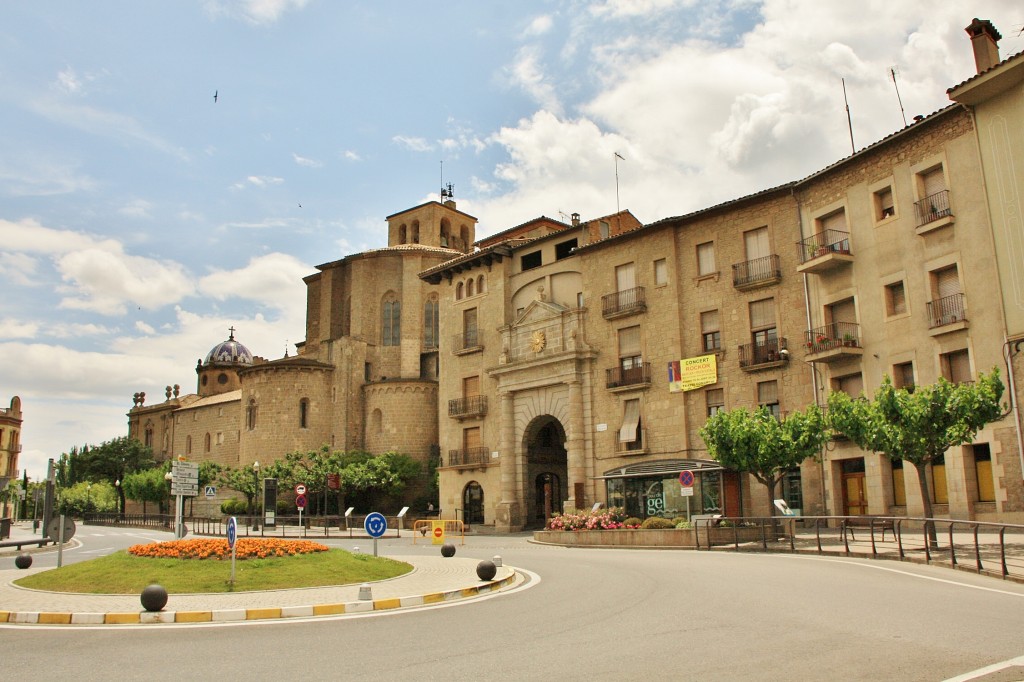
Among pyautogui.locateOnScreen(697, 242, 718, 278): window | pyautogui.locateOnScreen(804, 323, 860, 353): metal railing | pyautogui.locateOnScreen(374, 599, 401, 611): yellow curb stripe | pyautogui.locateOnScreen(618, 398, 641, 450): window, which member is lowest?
pyautogui.locateOnScreen(374, 599, 401, 611): yellow curb stripe

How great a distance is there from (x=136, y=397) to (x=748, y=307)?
7935cm

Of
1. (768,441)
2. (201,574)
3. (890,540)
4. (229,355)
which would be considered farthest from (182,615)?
(229,355)

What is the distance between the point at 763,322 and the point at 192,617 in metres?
27.3

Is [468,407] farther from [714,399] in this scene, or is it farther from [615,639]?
[615,639]

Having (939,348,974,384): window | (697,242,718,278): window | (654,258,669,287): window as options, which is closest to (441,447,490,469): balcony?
(654,258,669,287): window

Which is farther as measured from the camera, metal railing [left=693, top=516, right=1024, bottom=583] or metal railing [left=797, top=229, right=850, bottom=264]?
metal railing [left=797, top=229, right=850, bottom=264]

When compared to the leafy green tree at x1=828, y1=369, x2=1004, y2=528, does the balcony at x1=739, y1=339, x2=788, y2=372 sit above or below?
above

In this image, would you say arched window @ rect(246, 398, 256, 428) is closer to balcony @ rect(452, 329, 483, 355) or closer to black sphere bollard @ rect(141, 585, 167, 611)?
balcony @ rect(452, 329, 483, 355)

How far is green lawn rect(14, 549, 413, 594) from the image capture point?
47.4 feet

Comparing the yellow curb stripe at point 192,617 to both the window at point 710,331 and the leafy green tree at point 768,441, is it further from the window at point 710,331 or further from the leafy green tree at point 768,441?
the window at point 710,331

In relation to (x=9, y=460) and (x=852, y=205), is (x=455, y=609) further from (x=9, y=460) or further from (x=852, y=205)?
(x=9, y=460)

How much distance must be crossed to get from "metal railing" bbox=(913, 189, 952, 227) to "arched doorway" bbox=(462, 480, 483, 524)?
86.2 feet

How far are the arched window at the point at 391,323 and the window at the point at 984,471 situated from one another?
4302cm

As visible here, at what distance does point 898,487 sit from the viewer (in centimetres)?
2881
